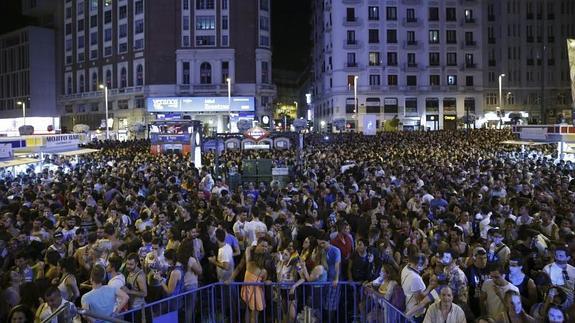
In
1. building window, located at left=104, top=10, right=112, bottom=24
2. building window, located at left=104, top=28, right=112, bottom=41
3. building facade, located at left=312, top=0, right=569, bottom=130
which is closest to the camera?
building facade, located at left=312, top=0, right=569, bottom=130

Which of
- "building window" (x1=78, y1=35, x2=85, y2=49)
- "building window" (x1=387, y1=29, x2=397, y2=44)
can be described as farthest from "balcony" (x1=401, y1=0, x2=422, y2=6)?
"building window" (x1=78, y1=35, x2=85, y2=49)

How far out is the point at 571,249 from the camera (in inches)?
336

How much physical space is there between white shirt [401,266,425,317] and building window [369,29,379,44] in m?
74.7

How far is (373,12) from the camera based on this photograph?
79750 mm

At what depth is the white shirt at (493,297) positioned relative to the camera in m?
7.02

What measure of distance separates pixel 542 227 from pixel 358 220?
3361 mm

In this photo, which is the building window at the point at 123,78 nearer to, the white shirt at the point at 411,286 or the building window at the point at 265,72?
the building window at the point at 265,72

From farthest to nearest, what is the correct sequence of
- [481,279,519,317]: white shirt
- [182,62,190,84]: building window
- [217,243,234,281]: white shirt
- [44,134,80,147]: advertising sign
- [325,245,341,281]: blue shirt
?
[182,62,190,84]: building window → [44,134,80,147]: advertising sign → [217,243,234,281]: white shirt → [325,245,341,281]: blue shirt → [481,279,519,317]: white shirt

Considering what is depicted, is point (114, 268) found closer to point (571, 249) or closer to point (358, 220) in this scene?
point (358, 220)

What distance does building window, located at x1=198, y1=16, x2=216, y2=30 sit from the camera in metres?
75.6

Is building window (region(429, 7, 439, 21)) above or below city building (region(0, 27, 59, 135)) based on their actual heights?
above

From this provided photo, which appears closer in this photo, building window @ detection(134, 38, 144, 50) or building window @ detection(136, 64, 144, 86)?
building window @ detection(134, 38, 144, 50)

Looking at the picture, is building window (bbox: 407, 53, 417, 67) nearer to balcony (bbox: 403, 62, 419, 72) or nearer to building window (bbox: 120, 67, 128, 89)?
balcony (bbox: 403, 62, 419, 72)

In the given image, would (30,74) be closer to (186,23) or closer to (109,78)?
(109,78)
